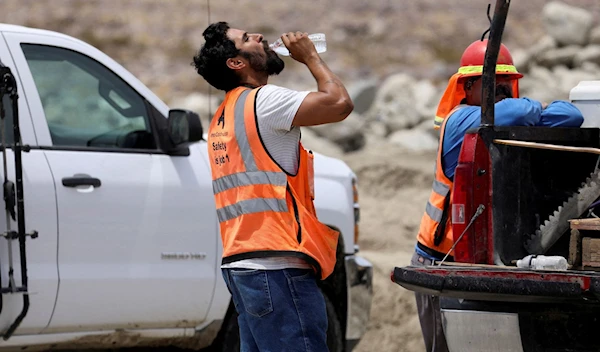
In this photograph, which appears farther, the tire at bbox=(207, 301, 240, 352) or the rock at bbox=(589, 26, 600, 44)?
the rock at bbox=(589, 26, 600, 44)

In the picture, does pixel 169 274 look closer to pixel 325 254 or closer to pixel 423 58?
pixel 325 254

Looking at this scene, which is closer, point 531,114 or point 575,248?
point 575,248

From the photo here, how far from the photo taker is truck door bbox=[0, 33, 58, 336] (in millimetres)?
5910

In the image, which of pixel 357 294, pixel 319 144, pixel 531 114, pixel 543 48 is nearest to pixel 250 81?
pixel 531 114

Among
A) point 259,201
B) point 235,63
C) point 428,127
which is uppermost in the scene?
point 235,63

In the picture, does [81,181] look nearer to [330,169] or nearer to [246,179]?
[330,169]

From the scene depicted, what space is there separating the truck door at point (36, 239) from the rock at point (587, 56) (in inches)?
737

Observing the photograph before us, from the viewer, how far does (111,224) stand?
6.19 metres

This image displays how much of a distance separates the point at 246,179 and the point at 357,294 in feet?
8.53

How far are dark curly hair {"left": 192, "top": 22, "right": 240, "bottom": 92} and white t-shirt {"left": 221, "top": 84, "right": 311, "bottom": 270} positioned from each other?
0.76ft

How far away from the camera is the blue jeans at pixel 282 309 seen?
438cm

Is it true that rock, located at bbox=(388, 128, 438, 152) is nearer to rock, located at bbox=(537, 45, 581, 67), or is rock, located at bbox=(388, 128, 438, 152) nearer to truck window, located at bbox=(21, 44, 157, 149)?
rock, located at bbox=(537, 45, 581, 67)

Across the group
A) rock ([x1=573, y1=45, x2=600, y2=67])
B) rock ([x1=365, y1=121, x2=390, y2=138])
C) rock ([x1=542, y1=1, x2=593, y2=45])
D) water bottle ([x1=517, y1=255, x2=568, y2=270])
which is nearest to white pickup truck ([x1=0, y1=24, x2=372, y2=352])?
water bottle ([x1=517, y1=255, x2=568, y2=270])

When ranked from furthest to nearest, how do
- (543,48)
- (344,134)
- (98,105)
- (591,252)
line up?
1. (543,48)
2. (344,134)
3. (98,105)
4. (591,252)
